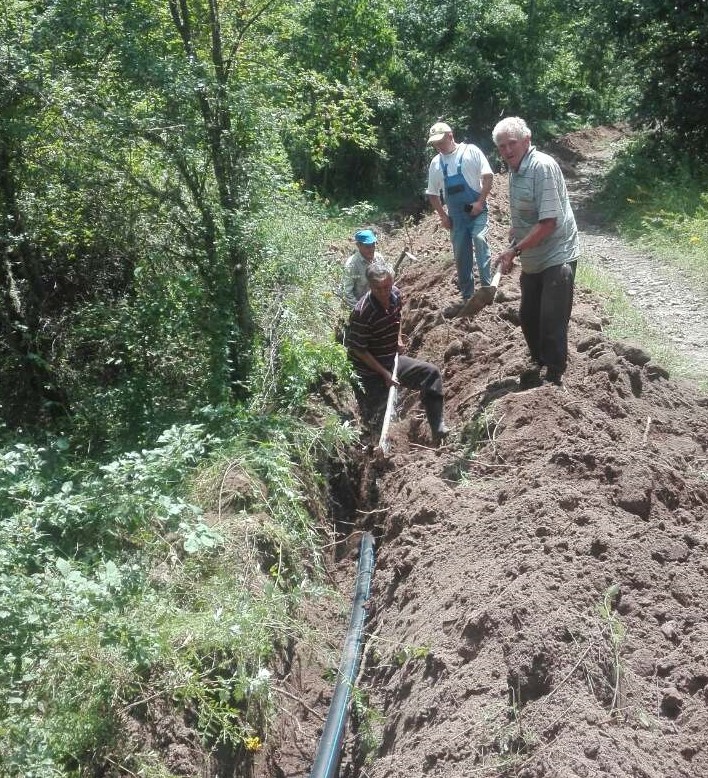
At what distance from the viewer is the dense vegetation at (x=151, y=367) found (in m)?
4.64

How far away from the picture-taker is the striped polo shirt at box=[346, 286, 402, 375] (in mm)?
8352

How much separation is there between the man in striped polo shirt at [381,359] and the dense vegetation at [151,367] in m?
0.27

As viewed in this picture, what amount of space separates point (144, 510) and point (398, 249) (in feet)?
31.7

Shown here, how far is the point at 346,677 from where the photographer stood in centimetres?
557

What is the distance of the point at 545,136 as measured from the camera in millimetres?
21344

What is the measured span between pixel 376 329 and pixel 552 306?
188cm

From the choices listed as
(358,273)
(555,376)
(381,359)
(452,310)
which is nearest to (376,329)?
(381,359)

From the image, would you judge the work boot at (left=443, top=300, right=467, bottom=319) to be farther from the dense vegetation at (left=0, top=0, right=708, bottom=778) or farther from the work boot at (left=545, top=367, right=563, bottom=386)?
the work boot at (left=545, top=367, right=563, bottom=386)

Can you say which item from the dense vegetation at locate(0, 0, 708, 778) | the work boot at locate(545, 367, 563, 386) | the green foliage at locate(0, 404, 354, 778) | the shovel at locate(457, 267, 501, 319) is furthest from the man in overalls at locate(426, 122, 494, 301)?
the green foliage at locate(0, 404, 354, 778)

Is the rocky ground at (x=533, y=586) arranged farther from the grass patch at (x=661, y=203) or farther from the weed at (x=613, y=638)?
the grass patch at (x=661, y=203)

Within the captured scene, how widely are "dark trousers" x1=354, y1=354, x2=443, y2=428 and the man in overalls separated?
143cm

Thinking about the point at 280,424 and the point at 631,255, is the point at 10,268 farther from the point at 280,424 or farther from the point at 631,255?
the point at 631,255

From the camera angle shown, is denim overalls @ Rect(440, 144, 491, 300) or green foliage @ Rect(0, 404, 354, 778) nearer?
green foliage @ Rect(0, 404, 354, 778)

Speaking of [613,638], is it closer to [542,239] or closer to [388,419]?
[542,239]
